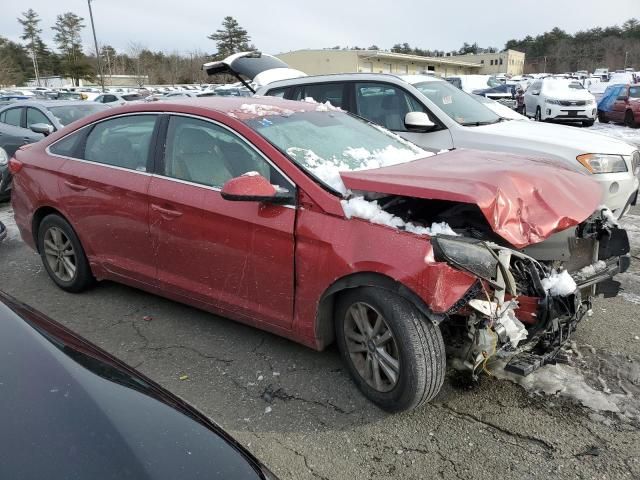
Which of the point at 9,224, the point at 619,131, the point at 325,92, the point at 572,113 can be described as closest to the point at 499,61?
the point at 572,113

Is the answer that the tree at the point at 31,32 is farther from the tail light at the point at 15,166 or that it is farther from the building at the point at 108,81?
the tail light at the point at 15,166

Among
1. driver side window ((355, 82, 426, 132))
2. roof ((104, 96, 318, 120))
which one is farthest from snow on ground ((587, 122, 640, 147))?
roof ((104, 96, 318, 120))

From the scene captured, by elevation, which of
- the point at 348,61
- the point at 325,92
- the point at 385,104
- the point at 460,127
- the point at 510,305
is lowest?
the point at 510,305

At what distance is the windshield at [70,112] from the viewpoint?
10320mm

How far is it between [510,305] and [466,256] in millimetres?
419

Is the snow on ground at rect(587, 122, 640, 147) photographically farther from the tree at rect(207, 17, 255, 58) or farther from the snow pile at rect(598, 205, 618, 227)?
the tree at rect(207, 17, 255, 58)

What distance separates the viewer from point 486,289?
8.96 ft

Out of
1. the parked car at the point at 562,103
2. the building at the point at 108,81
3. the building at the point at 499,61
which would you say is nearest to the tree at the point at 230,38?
the building at the point at 108,81

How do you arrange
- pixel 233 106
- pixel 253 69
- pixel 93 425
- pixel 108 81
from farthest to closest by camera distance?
pixel 108 81, pixel 253 69, pixel 233 106, pixel 93 425

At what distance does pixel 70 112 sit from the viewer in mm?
10594

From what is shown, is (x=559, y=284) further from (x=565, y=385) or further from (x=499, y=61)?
(x=499, y=61)

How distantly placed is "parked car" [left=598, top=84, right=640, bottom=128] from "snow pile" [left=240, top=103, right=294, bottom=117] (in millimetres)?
17456

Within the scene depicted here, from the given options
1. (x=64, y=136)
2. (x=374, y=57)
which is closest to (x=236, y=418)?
(x=64, y=136)

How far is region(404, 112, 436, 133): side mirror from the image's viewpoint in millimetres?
5785
